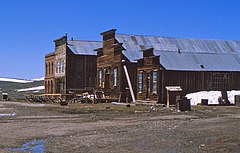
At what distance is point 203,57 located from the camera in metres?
38.8

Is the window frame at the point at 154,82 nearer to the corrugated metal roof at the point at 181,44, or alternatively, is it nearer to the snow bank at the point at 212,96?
the snow bank at the point at 212,96

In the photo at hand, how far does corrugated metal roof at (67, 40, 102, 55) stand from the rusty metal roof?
309 inches

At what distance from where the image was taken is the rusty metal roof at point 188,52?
36.3 metres

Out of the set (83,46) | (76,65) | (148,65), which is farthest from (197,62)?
(83,46)

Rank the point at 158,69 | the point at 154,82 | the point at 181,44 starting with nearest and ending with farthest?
the point at 158,69 → the point at 154,82 → the point at 181,44

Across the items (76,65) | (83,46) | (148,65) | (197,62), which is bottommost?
(148,65)

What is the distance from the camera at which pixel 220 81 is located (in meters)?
37.1

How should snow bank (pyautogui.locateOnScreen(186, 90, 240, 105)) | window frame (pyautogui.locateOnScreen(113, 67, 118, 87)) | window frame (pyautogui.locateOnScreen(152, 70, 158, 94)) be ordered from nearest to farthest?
1. snow bank (pyautogui.locateOnScreen(186, 90, 240, 105))
2. window frame (pyautogui.locateOnScreen(152, 70, 158, 94))
3. window frame (pyautogui.locateOnScreen(113, 67, 118, 87))

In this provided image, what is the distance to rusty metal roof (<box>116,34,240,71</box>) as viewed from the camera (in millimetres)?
36281

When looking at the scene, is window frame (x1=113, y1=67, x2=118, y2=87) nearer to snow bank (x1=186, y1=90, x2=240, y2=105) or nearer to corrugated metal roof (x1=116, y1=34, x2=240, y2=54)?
corrugated metal roof (x1=116, y1=34, x2=240, y2=54)

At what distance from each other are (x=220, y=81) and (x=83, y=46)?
21.2 metres

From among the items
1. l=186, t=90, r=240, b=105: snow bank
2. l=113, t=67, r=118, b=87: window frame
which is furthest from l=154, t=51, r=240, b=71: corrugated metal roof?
l=113, t=67, r=118, b=87: window frame

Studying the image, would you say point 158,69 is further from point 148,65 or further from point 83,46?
point 83,46

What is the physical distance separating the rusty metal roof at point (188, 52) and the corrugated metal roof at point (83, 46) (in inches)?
309
